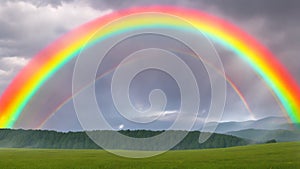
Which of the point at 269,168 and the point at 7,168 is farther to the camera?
the point at 7,168

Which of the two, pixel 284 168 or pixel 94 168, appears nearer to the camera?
pixel 284 168

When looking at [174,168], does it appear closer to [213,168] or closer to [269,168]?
[213,168]

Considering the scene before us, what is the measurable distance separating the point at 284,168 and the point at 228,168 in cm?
574

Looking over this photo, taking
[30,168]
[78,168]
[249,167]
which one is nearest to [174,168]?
[249,167]

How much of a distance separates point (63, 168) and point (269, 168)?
76.1 ft

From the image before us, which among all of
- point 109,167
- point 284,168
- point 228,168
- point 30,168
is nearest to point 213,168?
point 228,168

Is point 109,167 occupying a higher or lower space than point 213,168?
higher

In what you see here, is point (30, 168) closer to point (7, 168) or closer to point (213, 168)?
point (7, 168)

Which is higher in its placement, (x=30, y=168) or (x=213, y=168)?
(x=30, y=168)

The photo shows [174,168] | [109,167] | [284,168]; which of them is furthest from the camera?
[109,167]

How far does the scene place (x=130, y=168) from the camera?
3909 cm

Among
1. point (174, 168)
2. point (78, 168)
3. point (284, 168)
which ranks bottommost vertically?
point (284, 168)

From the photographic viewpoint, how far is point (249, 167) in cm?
3731

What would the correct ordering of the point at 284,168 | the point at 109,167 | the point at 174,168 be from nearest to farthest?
1. the point at 284,168
2. the point at 174,168
3. the point at 109,167
